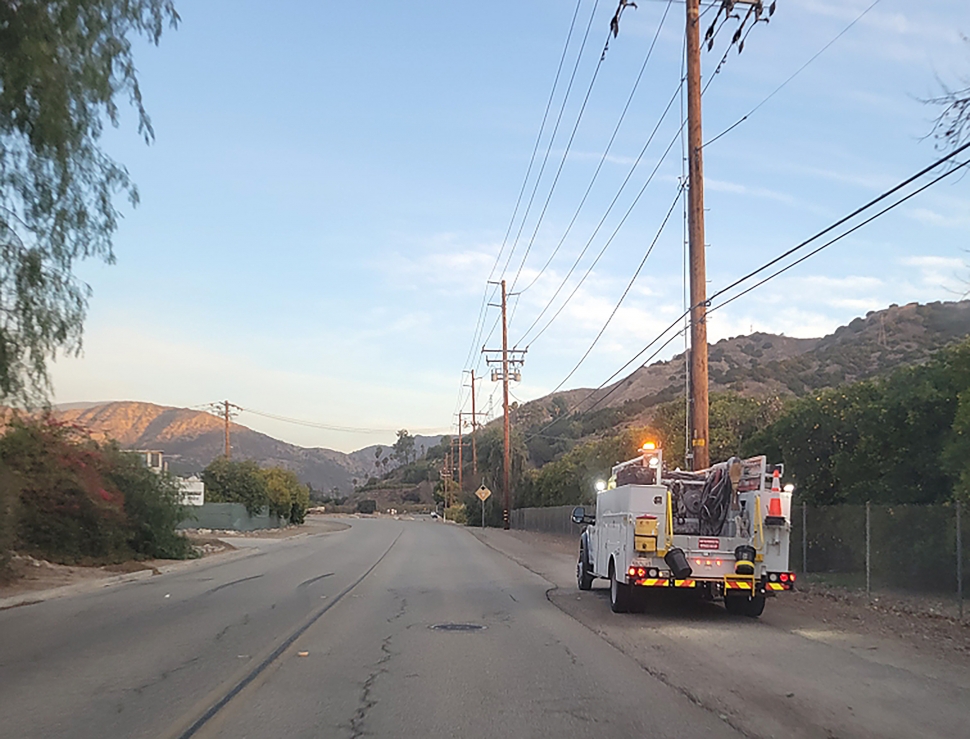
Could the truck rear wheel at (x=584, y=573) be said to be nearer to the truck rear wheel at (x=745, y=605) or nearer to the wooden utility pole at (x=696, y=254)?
the wooden utility pole at (x=696, y=254)

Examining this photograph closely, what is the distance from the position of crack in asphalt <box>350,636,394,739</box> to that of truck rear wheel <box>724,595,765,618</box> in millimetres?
6345

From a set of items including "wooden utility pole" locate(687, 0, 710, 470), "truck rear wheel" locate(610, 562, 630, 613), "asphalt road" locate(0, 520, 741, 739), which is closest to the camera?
"asphalt road" locate(0, 520, 741, 739)

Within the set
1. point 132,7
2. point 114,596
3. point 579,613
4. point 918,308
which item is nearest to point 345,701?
point 579,613

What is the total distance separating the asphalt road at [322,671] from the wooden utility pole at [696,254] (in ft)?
A: 16.6

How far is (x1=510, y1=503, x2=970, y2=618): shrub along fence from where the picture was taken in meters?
17.2

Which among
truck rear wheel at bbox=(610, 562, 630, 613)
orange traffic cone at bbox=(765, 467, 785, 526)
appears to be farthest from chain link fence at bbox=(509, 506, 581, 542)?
orange traffic cone at bbox=(765, 467, 785, 526)

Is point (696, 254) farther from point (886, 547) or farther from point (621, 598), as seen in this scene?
point (621, 598)

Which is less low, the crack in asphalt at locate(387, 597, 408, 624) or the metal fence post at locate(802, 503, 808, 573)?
the metal fence post at locate(802, 503, 808, 573)

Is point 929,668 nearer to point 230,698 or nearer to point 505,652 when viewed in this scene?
point 505,652

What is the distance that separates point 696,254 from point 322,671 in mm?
13890

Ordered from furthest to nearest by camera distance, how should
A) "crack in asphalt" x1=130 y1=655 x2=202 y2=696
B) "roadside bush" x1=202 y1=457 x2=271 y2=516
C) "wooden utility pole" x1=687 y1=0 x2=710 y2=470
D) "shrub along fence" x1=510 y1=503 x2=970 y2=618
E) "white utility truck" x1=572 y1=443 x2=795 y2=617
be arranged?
"roadside bush" x1=202 y1=457 x2=271 y2=516, "wooden utility pole" x1=687 y1=0 x2=710 y2=470, "shrub along fence" x1=510 y1=503 x2=970 y2=618, "white utility truck" x1=572 y1=443 x2=795 y2=617, "crack in asphalt" x1=130 y1=655 x2=202 y2=696

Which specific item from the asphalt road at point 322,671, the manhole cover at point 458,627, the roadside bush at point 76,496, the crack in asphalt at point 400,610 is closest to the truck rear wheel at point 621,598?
the asphalt road at point 322,671

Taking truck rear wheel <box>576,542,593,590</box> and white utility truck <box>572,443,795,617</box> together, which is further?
truck rear wheel <box>576,542,593,590</box>

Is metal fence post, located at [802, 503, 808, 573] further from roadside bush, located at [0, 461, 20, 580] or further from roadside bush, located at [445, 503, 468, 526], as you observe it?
roadside bush, located at [445, 503, 468, 526]
